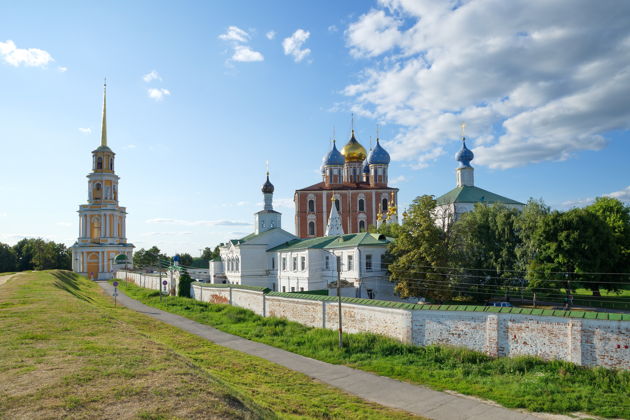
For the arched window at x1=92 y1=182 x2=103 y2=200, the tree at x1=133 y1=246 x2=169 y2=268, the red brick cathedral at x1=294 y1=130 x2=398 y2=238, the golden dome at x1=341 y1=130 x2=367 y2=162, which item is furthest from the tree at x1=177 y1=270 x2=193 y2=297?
the tree at x1=133 y1=246 x2=169 y2=268

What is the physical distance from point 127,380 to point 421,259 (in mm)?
23371

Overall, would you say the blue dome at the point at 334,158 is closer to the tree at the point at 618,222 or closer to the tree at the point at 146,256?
the tree at the point at 618,222

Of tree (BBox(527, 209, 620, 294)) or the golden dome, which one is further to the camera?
the golden dome

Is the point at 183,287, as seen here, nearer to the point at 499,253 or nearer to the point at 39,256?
the point at 499,253

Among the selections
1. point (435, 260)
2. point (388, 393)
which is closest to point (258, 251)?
point (435, 260)

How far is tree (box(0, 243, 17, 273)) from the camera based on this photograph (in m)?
78.3

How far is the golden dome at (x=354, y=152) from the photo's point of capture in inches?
2776

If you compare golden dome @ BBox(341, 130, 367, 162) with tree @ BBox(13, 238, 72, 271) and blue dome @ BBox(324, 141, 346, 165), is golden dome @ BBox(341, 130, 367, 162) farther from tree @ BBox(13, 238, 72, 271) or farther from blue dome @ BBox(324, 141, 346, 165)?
tree @ BBox(13, 238, 72, 271)

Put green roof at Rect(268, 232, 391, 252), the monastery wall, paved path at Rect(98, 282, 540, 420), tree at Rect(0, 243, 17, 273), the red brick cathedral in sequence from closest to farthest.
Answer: paved path at Rect(98, 282, 540, 420), the monastery wall, green roof at Rect(268, 232, 391, 252), the red brick cathedral, tree at Rect(0, 243, 17, 273)

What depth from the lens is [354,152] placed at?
70500 millimetres

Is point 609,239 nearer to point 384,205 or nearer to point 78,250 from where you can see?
point 384,205

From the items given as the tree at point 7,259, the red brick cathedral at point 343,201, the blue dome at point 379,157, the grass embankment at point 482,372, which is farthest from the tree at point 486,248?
the tree at point 7,259

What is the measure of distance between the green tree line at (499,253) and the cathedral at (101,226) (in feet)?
167

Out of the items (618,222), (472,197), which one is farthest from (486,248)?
(618,222)
